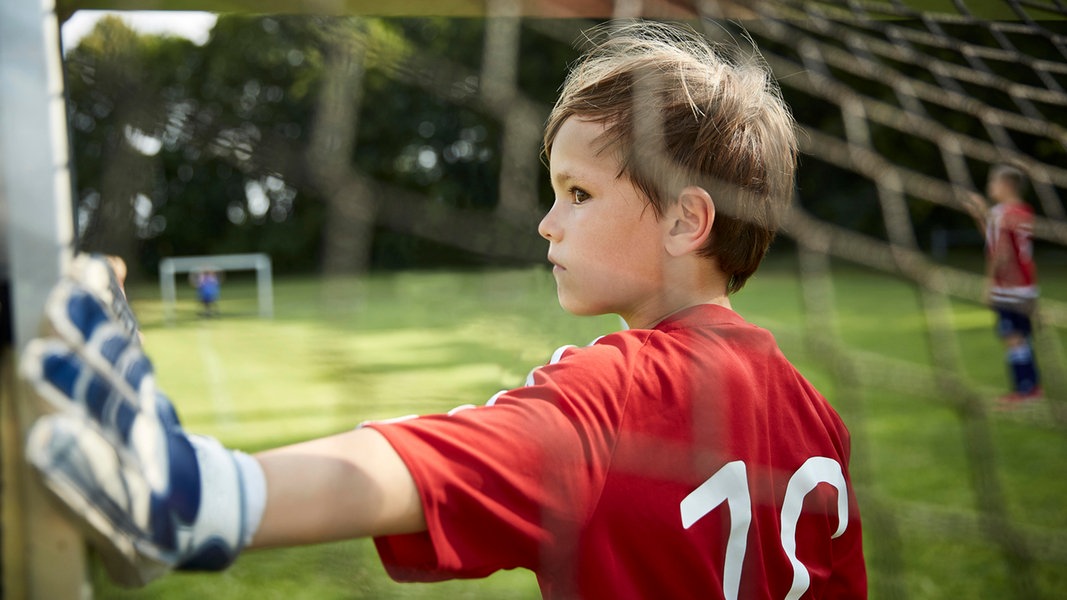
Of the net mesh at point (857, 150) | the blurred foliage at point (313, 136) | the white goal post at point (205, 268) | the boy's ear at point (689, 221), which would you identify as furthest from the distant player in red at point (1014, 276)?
the white goal post at point (205, 268)

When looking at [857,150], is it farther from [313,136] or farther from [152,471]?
[152,471]

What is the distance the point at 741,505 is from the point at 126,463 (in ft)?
1.40

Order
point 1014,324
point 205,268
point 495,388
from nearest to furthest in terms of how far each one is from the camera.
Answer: point 495,388 < point 1014,324 < point 205,268

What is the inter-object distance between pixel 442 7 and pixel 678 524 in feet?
2.95

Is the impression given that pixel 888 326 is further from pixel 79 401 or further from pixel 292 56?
pixel 79 401

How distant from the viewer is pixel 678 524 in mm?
652

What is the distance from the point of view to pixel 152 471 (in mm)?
451

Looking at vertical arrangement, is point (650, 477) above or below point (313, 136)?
below

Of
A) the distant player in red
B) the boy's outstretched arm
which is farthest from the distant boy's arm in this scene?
the distant player in red

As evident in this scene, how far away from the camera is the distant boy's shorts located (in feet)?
11.2

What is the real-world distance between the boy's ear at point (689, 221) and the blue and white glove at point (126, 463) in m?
0.42

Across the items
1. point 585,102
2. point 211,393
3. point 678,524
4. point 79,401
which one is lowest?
point 211,393

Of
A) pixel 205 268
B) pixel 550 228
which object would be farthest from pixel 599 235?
pixel 205 268

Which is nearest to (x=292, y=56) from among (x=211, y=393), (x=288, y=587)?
(x=211, y=393)
